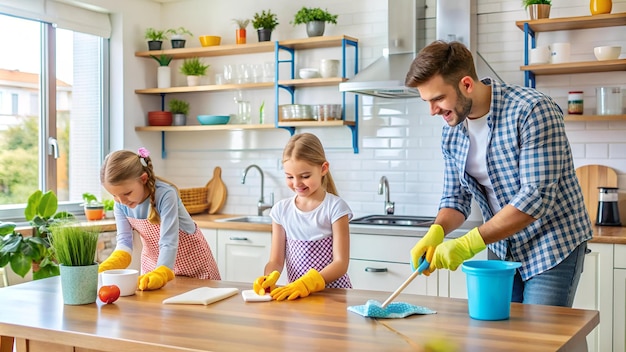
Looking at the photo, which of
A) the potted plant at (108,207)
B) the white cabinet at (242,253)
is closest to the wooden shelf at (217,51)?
the potted plant at (108,207)

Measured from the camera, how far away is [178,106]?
543 centimetres

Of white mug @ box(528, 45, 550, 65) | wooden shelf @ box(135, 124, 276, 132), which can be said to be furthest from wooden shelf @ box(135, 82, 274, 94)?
white mug @ box(528, 45, 550, 65)

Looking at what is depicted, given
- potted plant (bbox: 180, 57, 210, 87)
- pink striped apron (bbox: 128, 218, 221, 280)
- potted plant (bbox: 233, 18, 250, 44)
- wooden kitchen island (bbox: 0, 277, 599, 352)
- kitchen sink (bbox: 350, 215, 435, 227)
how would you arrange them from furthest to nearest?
potted plant (bbox: 180, 57, 210, 87), potted plant (bbox: 233, 18, 250, 44), kitchen sink (bbox: 350, 215, 435, 227), pink striped apron (bbox: 128, 218, 221, 280), wooden kitchen island (bbox: 0, 277, 599, 352)

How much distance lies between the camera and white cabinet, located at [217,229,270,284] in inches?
180

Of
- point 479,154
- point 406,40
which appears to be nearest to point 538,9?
point 406,40

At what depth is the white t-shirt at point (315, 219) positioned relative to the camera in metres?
A: 2.84

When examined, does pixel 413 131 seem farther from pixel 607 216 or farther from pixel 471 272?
pixel 471 272

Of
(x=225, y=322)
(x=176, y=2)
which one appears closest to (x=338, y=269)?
(x=225, y=322)

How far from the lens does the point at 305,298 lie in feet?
7.84

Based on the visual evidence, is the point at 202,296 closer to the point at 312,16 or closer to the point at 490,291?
the point at 490,291

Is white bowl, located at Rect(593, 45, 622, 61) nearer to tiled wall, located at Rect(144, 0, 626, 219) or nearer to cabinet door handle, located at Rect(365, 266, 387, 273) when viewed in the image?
tiled wall, located at Rect(144, 0, 626, 219)

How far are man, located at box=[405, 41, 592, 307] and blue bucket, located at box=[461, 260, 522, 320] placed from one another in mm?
211

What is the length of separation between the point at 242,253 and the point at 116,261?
1841mm

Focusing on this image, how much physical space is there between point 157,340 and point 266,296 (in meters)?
0.56
